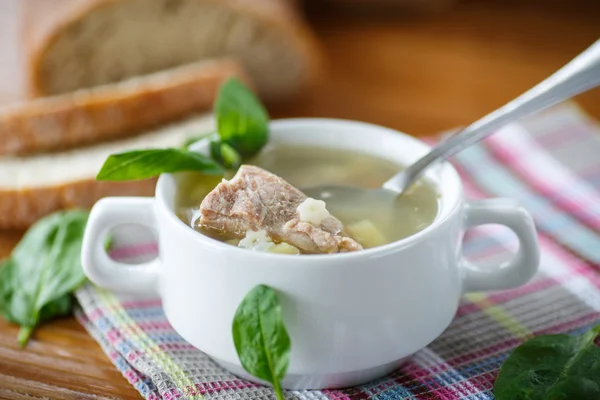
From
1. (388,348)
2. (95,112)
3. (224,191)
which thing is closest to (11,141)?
(95,112)

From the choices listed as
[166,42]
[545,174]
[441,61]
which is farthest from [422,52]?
[545,174]

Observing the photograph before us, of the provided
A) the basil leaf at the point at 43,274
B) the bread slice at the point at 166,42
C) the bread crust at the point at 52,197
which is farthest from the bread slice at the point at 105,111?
the basil leaf at the point at 43,274

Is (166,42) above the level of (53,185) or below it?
above

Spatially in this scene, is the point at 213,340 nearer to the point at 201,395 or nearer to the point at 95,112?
the point at 201,395

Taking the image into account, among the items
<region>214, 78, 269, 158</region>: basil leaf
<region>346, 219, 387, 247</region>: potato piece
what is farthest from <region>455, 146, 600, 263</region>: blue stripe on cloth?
<region>214, 78, 269, 158</region>: basil leaf

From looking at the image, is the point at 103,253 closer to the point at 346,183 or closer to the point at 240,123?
the point at 240,123

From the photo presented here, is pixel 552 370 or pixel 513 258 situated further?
pixel 513 258

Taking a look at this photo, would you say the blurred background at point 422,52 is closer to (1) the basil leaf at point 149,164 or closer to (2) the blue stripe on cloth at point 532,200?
(2) the blue stripe on cloth at point 532,200
